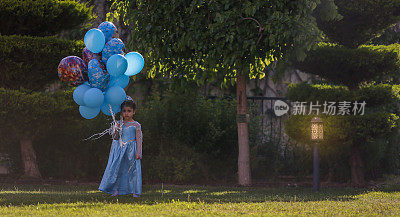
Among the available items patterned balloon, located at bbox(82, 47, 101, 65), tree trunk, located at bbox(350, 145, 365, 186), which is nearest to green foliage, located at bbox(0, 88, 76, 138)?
patterned balloon, located at bbox(82, 47, 101, 65)

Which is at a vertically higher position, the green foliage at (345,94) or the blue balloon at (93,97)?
the green foliage at (345,94)

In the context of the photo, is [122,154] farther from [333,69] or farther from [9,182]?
[333,69]

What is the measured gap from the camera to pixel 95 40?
854 cm

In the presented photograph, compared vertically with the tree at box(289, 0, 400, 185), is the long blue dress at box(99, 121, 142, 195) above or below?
below

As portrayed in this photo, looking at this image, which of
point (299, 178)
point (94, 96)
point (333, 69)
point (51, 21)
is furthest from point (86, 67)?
point (299, 178)

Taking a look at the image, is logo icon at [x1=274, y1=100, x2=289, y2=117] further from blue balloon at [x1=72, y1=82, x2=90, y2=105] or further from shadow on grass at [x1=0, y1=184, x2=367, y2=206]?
blue balloon at [x1=72, y1=82, x2=90, y2=105]

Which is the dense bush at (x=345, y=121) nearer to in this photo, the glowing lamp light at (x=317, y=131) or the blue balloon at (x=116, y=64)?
the glowing lamp light at (x=317, y=131)

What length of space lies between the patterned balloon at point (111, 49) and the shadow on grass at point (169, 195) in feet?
7.55

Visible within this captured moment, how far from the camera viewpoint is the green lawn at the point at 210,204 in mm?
7133

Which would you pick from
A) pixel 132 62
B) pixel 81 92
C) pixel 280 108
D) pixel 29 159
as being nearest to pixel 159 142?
pixel 29 159

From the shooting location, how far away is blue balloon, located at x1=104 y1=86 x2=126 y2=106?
27.6ft

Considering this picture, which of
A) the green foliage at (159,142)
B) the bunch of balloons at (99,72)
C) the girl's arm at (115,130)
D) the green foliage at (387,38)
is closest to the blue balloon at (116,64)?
the bunch of balloons at (99,72)

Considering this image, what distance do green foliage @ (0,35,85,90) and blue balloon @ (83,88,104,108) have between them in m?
4.32

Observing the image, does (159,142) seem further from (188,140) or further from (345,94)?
(345,94)
